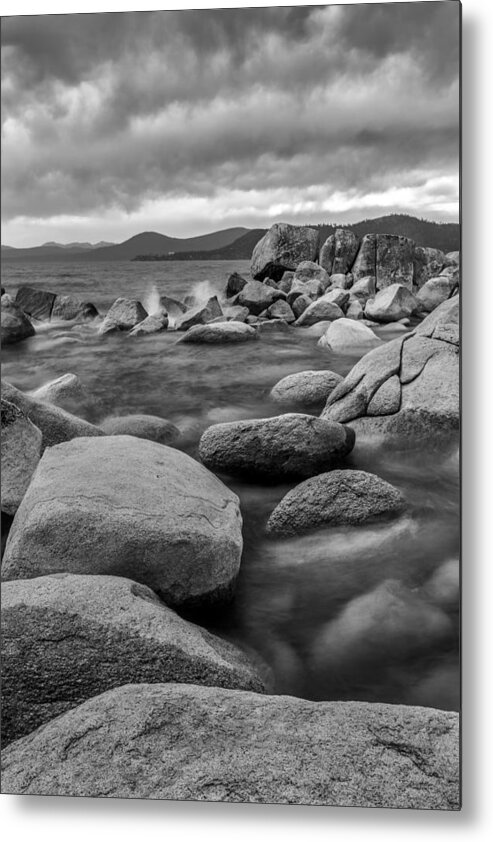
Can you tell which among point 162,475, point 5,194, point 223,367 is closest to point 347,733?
point 162,475

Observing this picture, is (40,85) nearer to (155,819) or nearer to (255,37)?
(255,37)

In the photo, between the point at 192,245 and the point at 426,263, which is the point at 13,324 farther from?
the point at 426,263

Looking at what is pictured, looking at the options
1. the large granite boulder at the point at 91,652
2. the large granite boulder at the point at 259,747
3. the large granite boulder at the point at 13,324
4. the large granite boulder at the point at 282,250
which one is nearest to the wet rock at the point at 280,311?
the large granite boulder at the point at 282,250

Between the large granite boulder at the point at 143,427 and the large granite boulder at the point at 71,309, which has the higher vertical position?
the large granite boulder at the point at 71,309

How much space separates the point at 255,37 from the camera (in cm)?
266

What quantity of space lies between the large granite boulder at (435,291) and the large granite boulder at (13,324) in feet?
4.78

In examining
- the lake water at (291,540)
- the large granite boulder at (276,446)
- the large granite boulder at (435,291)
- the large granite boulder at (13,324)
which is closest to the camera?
the lake water at (291,540)

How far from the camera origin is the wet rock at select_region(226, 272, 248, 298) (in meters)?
2.85

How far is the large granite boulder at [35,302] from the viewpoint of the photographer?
9.28 ft

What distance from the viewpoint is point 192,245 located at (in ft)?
9.28

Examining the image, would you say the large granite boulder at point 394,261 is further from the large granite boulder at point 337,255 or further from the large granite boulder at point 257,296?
the large granite boulder at point 257,296

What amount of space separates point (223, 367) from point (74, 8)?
145 centimetres

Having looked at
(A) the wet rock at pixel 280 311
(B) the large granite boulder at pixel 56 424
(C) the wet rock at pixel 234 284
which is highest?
(C) the wet rock at pixel 234 284

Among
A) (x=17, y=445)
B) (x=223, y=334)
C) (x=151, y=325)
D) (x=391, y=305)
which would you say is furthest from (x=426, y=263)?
(x=17, y=445)
